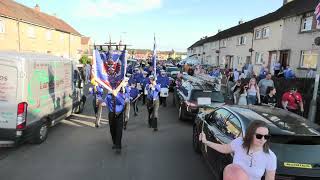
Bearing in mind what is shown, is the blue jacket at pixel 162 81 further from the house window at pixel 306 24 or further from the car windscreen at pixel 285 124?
the house window at pixel 306 24

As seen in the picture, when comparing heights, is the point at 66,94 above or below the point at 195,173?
above

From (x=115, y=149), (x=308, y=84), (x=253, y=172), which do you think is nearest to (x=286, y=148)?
(x=253, y=172)

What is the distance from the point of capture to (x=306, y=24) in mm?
20734

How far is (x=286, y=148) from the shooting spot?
179 inches

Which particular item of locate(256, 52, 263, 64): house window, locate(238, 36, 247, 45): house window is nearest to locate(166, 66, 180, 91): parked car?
locate(256, 52, 263, 64): house window

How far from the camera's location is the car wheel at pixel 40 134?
770cm

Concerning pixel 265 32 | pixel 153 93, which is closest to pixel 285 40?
pixel 265 32

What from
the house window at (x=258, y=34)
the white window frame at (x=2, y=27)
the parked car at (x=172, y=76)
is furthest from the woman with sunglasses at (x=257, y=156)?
the white window frame at (x=2, y=27)

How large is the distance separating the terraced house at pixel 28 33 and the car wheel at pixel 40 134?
21494 mm

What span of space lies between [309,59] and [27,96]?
1807 cm

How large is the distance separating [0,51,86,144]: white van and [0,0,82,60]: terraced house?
68.7 ft

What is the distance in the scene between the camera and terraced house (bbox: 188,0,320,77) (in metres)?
20.1

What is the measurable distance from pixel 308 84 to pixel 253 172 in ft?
40.9

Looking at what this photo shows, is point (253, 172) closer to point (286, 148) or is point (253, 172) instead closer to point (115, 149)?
point (286, 148)
